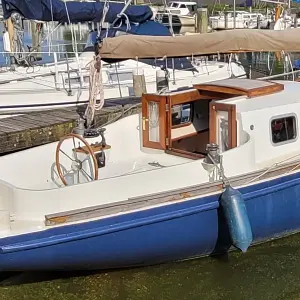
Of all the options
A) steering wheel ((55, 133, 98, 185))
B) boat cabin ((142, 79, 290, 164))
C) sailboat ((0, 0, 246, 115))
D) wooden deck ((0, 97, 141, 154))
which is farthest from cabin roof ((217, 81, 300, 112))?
sailboat ((0, 0, 246, 115))

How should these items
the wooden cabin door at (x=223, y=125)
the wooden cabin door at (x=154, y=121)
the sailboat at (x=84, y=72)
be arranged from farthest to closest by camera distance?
the sailboat at (x=84, y=72) → the wooden cabin door at (x=154, y=121) → the wooden cabin door at (x=223, y=125)

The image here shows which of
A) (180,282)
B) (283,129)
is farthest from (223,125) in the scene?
(180,282)

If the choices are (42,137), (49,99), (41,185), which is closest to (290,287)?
(41,185)

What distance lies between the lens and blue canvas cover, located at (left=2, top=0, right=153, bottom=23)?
1386 cm

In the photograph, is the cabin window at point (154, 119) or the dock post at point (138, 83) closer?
the cabin window at point (154, 119)

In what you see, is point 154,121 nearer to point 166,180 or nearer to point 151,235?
point 166,180

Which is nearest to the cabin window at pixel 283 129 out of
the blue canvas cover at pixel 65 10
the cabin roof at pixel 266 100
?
the cabin roof at pixel 266 100

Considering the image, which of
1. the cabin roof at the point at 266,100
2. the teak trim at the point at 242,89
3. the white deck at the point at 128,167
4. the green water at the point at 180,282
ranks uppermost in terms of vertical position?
the teak trim at the point at 242,89

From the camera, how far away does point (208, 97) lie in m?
8.99

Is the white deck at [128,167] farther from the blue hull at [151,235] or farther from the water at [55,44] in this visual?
the water at [55,44]

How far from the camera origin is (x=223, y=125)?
26.6 ft

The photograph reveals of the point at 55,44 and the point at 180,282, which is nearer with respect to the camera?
the point at 180,282

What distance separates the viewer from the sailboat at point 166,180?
6625 millimetres

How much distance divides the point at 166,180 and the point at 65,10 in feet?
27.6
